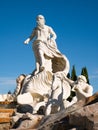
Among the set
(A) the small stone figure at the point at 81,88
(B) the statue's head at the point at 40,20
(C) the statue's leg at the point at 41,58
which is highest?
(B) the statue's head at the point at 40,20

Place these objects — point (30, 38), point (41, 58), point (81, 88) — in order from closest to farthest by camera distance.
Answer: point (81, 88), point (41, 58), point (30, 38)

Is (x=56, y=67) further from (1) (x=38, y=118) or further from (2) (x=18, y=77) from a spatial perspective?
(1) (x=38, y=118)

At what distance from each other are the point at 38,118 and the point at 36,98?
4.69m

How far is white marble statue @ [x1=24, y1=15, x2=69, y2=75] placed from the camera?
14344mm

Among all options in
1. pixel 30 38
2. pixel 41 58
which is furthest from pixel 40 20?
pixel 41 58

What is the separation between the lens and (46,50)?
14.5 metres

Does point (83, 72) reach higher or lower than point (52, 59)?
higher

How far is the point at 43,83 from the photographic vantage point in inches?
533

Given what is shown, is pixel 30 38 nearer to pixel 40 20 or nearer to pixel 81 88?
pixel 40 20

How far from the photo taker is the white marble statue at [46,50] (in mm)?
14344

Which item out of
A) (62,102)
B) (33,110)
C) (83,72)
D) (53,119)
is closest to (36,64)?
(33,110)

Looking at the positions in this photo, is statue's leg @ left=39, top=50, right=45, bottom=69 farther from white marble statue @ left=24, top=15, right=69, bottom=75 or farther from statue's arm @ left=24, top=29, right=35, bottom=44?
statue's arm @ left=24, top=29, right=35, bottom=44

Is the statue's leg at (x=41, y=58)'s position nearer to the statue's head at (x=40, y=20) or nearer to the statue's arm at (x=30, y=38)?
the statue's arm at (x=30, y=38)

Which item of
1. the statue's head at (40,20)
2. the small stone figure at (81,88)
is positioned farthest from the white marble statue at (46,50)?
the small stone figure at (81,88)
